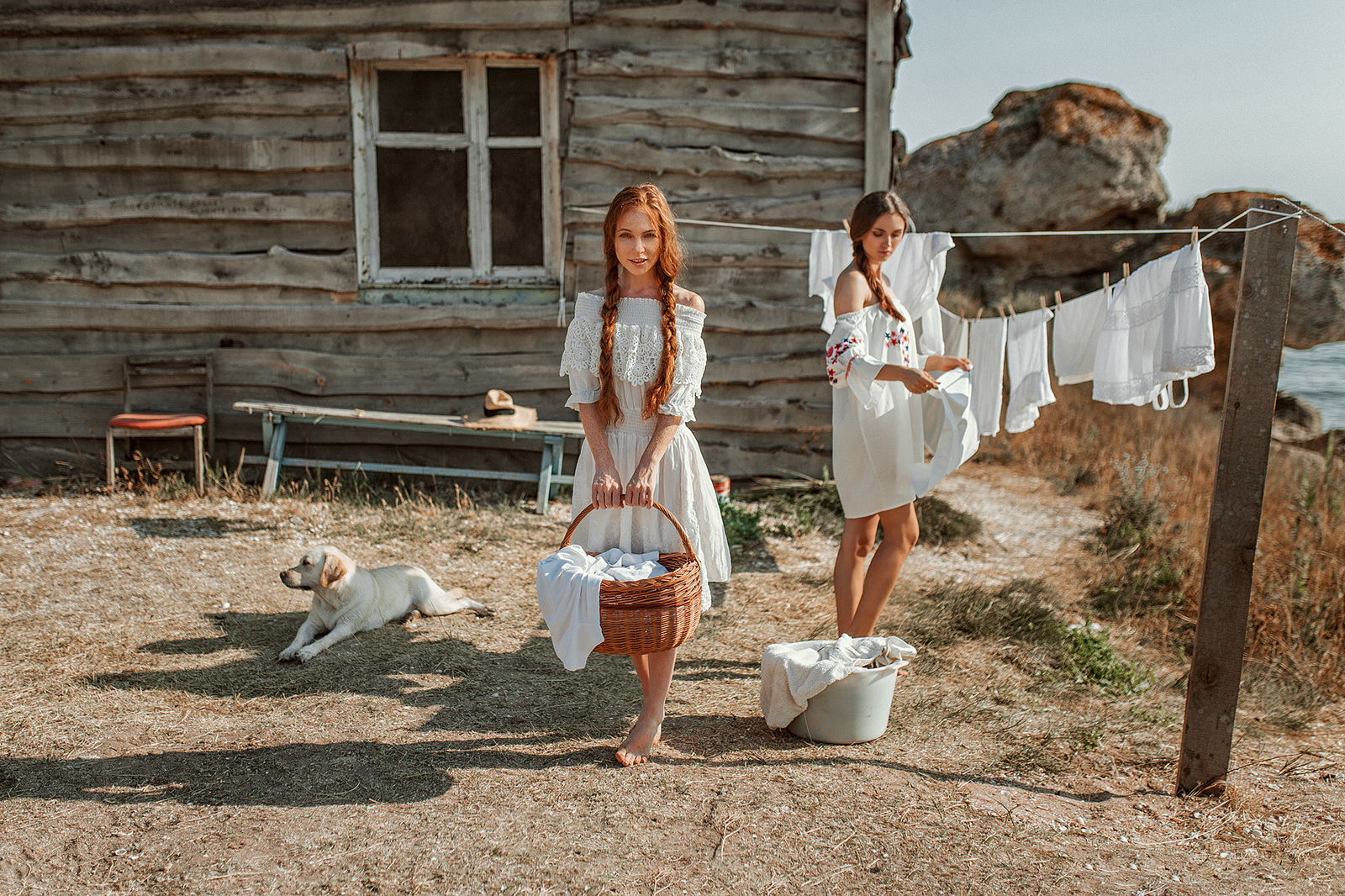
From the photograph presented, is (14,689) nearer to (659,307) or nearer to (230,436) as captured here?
(659,307)

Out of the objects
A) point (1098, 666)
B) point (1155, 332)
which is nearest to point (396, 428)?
point (1098, 666)

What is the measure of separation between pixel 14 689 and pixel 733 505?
3.93 m

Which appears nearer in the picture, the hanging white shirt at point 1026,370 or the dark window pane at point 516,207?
the hanging white shirt at point 1026,370

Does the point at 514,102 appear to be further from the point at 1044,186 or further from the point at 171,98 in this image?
the point at 1044,186

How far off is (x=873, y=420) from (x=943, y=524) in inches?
119

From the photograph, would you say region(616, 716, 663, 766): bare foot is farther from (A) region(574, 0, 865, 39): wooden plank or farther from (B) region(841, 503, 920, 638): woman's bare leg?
(A) region(574, 0, 865, 39): wooden plank

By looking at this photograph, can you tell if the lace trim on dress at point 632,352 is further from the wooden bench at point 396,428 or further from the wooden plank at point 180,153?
the wooden plank at point 180,153

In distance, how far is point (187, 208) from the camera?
6.30m

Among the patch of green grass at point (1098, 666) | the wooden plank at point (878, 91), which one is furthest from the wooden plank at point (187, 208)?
the patch of green grass at point (1098, 666)

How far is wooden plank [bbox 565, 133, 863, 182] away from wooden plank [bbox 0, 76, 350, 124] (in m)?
1.62

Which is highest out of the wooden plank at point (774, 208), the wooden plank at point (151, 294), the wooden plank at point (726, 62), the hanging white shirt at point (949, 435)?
the wooden plank at point (726, 62)

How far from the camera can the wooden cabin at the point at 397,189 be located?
20.3 ft

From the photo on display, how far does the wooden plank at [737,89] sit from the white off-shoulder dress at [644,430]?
12.3 feet

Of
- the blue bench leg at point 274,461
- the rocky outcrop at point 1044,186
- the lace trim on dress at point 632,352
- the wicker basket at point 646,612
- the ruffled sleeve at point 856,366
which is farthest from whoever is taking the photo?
the rocky outcrop at point 1044,186
